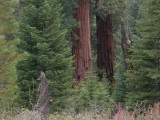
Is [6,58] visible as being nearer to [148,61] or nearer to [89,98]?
[89,98]

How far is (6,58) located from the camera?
Result: 32.5 ft

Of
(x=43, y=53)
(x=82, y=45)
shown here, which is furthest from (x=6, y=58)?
(x=82, y=45)

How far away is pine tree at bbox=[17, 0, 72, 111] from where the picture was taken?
1020 cm

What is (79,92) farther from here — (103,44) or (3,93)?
(103,44)

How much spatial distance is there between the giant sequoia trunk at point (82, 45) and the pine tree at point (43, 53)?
161 inches

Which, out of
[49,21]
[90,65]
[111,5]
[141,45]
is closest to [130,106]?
[141,45]

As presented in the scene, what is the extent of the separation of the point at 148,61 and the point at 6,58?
3969mm

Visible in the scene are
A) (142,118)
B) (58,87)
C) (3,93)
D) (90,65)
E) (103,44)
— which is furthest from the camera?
(103,44)

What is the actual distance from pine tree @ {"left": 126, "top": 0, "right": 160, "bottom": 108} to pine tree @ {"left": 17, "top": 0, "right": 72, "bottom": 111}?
76.7 inches

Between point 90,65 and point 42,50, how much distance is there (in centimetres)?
515

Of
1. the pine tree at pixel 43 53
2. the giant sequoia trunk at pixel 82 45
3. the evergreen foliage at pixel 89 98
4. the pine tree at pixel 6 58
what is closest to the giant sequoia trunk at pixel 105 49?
the giant sequoia trunk at pixel 82 45

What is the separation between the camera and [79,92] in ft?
38.6

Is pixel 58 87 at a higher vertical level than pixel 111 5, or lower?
lower

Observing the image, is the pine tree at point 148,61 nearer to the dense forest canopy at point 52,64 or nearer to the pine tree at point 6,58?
the dense forest canopy at point 52,64
